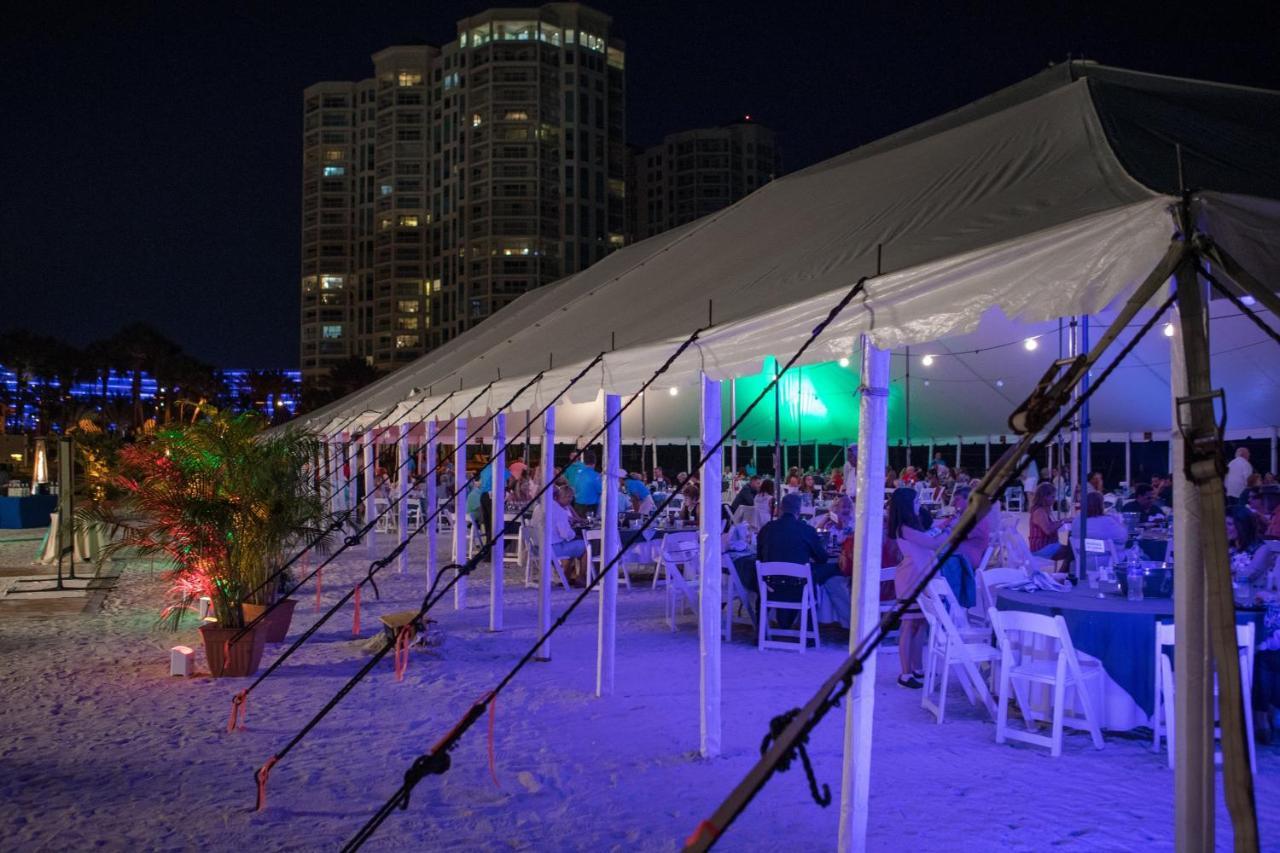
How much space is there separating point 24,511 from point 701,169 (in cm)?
9992

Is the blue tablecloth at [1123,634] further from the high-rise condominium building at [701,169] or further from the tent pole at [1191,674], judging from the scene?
the high-rise condominium building at [701,169]

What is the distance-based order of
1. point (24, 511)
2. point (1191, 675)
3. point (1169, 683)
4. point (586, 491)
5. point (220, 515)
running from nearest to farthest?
point (1191, 675) < point (1169, 683) < point (220, 515) < point (586, 491) < point (24, 511)

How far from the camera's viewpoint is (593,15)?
10112 centimetres

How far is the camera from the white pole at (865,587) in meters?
4.20

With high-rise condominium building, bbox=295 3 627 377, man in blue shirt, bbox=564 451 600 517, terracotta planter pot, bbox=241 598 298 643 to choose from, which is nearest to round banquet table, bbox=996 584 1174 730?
terracotta planter pot, bbox=241 598 298 643

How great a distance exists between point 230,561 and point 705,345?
5.19 m

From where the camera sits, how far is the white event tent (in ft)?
10.1

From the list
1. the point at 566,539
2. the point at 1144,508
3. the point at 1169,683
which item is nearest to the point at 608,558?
the point at 1169,683

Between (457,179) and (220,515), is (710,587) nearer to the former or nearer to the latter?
(220,515)

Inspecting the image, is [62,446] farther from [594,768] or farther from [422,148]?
[422,148]

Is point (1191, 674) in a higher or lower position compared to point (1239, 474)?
lower

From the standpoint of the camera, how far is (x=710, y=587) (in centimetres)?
596

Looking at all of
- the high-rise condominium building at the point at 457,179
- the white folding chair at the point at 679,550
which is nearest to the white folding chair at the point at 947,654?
the white folding chair at the point at 679,550

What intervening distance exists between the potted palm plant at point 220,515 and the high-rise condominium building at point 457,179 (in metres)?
88.6
